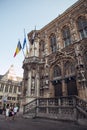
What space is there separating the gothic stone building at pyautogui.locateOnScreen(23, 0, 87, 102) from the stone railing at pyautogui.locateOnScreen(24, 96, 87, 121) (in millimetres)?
3647

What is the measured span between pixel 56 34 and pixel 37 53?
4.87 metres

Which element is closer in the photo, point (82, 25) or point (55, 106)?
point (55, 106)

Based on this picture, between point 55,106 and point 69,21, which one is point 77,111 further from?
point 69,21

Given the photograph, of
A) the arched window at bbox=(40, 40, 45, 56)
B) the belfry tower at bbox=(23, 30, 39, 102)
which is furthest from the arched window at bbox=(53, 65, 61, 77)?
the arched window at bbox=(40, 40, 45, 56)

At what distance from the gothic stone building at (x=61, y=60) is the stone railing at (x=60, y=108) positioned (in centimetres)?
365

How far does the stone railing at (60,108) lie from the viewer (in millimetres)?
9020

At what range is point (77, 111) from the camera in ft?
30.0

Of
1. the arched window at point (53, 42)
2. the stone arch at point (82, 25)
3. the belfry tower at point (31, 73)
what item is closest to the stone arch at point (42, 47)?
the belfry tower at point (31, 73)

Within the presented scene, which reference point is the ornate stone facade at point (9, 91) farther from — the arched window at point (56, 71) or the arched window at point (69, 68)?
the arched window at point (69, 68)

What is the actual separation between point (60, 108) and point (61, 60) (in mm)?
8251

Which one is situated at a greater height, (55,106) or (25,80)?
(25,80)

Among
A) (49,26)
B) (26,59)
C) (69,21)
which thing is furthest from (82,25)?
(26,59)

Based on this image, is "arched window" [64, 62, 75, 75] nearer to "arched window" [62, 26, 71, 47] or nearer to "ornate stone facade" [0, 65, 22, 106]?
"arched window" [62, 26, 71, 47]

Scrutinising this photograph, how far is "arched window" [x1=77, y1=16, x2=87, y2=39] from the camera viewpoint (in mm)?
16306
